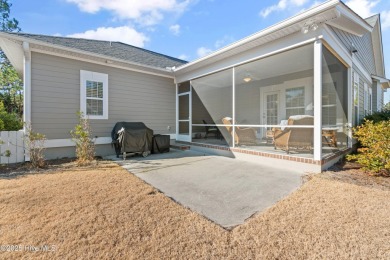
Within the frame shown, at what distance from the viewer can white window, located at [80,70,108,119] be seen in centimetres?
632

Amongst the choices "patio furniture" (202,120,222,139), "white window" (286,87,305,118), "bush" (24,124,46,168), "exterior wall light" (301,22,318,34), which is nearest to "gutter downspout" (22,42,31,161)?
"bush" (24,124,46,168)

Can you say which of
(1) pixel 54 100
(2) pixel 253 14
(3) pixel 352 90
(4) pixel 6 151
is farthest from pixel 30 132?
(3) pixel 352 90

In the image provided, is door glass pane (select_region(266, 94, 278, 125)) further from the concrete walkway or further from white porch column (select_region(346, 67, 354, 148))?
the concrete walkway

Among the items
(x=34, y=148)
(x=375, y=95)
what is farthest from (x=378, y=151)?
(x=375, y=95)

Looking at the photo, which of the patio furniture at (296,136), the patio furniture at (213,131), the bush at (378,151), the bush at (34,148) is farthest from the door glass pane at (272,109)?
the bush at (34,148)

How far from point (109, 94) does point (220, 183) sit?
208 inches

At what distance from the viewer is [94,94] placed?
6.56 metres

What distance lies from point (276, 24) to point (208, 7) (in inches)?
203

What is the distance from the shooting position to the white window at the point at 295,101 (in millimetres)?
8555

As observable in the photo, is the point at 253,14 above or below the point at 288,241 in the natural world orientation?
above

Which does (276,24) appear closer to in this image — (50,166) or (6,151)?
(50,166)

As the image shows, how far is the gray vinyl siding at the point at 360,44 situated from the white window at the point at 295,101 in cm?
237

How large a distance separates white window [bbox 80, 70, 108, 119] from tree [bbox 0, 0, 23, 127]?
609 inches

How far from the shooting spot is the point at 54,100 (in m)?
5.81
